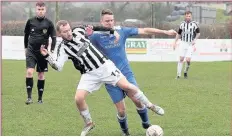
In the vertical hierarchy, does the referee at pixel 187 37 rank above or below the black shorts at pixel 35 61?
below

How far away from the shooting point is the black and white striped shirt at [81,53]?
324 inches

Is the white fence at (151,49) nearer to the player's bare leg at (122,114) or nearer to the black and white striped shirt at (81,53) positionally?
the player's bare leg at (122,114)

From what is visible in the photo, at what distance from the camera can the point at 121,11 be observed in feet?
110

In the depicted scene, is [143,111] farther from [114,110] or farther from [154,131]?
[114,110]

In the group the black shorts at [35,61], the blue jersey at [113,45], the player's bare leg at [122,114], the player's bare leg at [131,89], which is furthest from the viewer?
the black shorts at [35,61]

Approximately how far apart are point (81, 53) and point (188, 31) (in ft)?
38.2

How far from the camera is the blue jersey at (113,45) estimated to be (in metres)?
8.51

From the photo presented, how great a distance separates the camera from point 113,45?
8578 mm

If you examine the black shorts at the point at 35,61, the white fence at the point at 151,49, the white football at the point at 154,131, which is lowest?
the white fence at the point at 151,49

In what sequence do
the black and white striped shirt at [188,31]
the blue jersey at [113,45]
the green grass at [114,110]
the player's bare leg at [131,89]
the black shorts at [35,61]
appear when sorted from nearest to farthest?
the player's bare leg at [131,89]
the blue jersey at [113,45]
the green grass at [114,110]
the black shorts at [35,61]
the black and white striped shirt at [188,31]

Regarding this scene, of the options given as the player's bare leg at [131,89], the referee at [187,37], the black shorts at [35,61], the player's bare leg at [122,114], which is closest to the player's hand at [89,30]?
the player's bare leg at [131,89]

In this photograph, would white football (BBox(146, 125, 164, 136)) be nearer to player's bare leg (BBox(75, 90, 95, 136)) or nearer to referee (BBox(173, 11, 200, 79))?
player's bare leg (BBox(75, 90, 95, 136))

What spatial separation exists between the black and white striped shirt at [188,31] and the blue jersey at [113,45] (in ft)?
35.4

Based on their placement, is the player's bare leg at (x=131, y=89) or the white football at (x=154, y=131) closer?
the white football at (x=154, y=131)
